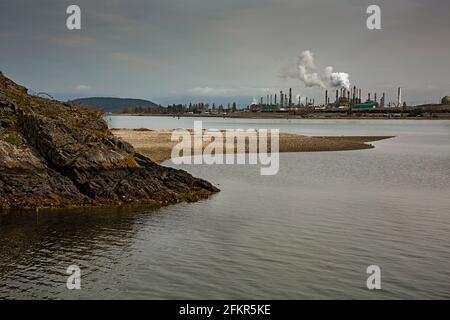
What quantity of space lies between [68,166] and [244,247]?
689 inches

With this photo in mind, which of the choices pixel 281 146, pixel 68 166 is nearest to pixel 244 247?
pixel 68 166

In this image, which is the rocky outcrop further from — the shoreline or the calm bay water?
the shoreline

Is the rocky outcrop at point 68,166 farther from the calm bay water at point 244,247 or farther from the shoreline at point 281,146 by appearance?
the shoreline at point 281,146

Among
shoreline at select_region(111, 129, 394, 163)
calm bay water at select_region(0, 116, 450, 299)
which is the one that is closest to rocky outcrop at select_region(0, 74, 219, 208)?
calm bay water at select_region(0, 116, 450, 299)

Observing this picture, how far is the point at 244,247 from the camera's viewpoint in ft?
80.8

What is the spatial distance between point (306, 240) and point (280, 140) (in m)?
69.3

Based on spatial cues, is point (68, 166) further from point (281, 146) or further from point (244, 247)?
point (281, 146)

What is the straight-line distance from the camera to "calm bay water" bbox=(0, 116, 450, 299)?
1898cm

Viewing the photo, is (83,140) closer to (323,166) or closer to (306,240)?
(306,240)

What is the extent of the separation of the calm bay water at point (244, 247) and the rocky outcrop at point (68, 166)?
7.89 ft

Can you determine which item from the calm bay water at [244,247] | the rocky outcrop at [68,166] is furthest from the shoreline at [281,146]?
the calm bay water at [244,247]

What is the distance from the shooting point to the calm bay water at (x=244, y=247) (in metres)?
19.0

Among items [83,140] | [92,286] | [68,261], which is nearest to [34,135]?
[83,140]
